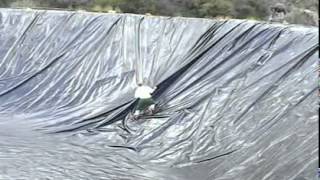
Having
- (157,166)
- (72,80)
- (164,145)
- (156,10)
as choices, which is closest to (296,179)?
(157,166)

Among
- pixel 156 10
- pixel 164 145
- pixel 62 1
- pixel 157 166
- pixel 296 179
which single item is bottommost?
pixel 296 179

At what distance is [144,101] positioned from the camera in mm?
6102

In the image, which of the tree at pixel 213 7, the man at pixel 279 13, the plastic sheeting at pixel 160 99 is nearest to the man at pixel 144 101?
the plastic sheeting at pixel 160 99

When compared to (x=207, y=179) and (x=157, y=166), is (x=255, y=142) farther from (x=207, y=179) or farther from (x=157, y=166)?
(x=157, y=166)

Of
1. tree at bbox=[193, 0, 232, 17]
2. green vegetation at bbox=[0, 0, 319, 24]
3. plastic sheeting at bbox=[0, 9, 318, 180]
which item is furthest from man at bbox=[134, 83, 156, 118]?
tree at bbox=[193, 0, 232, 17]

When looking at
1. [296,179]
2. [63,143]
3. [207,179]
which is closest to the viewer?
[296,179]

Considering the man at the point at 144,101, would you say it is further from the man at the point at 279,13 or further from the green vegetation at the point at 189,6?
the green vegetation at the point at 189,6

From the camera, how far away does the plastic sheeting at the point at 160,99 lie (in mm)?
4452

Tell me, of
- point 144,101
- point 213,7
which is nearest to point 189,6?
point 213,7

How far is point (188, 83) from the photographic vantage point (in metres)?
6.05

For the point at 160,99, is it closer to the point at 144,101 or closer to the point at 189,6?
the point at 144,101

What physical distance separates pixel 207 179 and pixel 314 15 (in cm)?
399

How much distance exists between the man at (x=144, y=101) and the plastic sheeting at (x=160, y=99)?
13 centimetres

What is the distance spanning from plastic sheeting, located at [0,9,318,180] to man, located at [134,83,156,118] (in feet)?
→ 0.42
